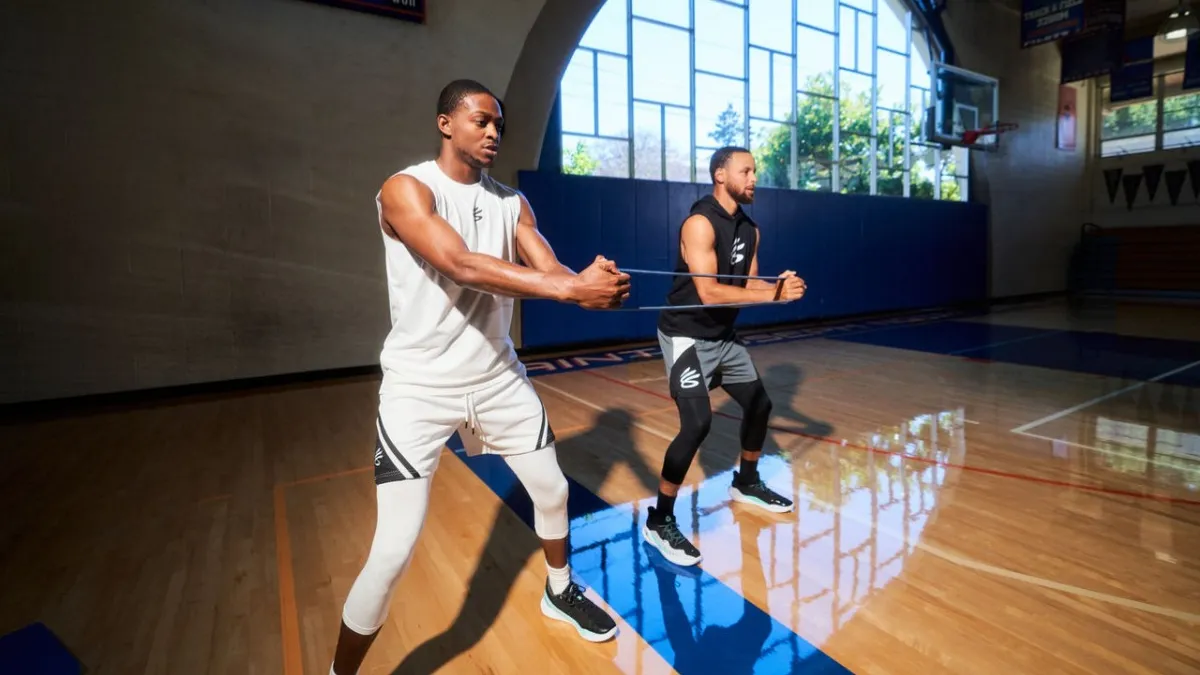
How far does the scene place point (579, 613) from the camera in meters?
2.07

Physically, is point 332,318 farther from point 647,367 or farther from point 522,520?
point 522,520

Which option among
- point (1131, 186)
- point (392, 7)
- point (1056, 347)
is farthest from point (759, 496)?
point (1131, 186)

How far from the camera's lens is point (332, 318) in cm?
650

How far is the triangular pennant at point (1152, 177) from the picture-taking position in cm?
1415

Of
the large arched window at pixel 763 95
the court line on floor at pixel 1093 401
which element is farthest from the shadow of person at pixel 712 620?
the large arched window at pixel 763 95

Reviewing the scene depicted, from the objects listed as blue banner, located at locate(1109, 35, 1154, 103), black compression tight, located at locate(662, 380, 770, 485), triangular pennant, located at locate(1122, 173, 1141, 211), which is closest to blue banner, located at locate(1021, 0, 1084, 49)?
blue banner, located at locate(1109, 35, 1154, 103)

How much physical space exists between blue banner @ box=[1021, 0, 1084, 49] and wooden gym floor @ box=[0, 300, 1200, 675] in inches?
332

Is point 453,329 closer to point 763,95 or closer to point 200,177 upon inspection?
point 200,177

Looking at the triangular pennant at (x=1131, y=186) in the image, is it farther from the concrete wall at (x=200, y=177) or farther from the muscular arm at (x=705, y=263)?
the muscular arm at (x=705, y=263)

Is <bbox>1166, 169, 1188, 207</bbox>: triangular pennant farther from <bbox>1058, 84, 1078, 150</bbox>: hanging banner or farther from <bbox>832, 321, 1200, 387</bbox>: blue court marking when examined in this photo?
<bbox>832, 321, 1200, 387</bbox>: blue court marking

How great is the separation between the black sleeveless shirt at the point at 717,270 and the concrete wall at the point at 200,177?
15.7 ft

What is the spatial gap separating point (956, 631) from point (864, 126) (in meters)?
11.3

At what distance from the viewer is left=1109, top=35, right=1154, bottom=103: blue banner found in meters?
13.3

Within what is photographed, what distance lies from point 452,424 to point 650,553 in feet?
4.10
